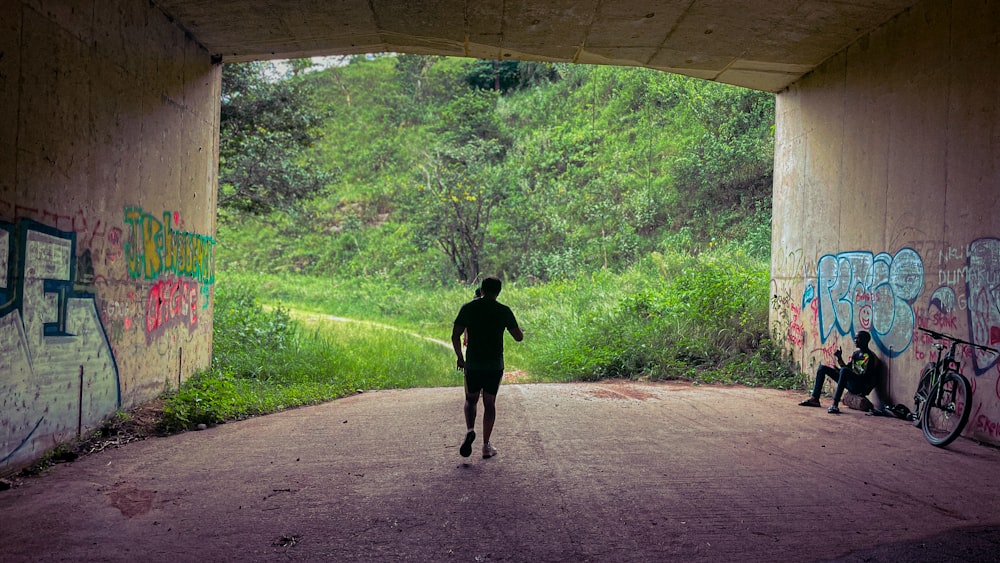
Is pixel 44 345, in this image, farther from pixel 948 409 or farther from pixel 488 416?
pixel 948 409

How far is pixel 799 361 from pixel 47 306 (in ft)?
34.6

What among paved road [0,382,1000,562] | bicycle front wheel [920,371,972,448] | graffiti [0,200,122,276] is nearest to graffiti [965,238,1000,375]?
bicycle front wheel [920,371,972,448]

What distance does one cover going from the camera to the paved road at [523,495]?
4.26 m

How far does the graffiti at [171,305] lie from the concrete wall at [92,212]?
0.09 feet

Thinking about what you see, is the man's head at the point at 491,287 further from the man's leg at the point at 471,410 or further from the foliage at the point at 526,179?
the foliage at the point at 526,179

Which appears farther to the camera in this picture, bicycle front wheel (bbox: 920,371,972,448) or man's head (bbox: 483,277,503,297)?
bicycle front wheel (bbox: 920,371,972,448)

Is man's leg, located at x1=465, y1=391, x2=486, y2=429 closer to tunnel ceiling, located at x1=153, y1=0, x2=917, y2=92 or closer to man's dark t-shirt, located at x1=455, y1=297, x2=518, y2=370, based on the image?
man's dark t-shirt, located at x1=455, y1=297, x2=518, y2=370

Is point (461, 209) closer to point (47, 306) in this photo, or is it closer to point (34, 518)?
point (47, 306)

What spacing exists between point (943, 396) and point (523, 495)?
5192 millimetres

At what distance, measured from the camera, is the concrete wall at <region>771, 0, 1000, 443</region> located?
741cm

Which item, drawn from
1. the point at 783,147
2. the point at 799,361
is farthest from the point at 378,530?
the point at 783,147

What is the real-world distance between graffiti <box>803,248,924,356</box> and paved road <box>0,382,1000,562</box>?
1.37 metres

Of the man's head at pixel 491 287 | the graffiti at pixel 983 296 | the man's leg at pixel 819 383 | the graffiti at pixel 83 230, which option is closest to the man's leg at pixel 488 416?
the man's head at pixel 491 287

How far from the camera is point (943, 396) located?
25.2 ft
